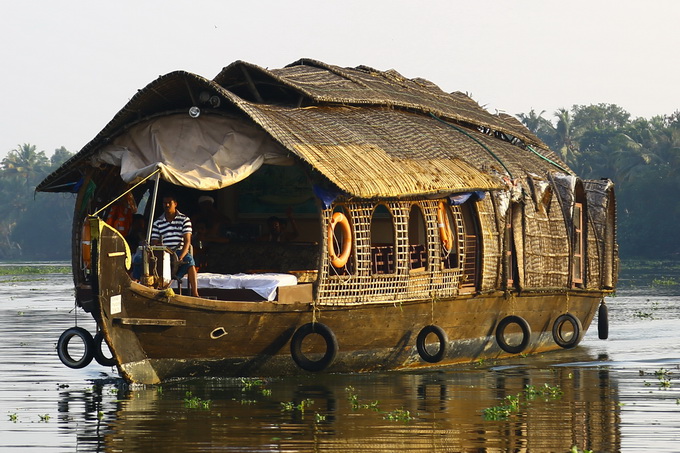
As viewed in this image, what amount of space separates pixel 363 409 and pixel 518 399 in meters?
1.25

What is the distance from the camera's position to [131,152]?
997cm

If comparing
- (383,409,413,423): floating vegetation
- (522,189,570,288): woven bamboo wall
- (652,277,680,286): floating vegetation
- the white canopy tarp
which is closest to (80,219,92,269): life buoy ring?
the white canopy tarp

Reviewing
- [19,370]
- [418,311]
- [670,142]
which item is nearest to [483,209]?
[418,311]

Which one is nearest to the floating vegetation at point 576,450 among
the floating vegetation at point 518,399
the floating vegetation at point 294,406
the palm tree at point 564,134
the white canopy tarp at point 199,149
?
the floating vegetation at point 518,399

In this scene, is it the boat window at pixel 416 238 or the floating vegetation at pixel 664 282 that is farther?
the floating vegetation at pixel 664 282

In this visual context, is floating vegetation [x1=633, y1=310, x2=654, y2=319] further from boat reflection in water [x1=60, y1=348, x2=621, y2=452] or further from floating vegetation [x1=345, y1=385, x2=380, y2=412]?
floating vegetation [x1=345, y1=385, x2=380, y2=412]

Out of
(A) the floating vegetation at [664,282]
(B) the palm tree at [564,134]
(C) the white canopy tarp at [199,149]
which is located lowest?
(A) the floating vegetation at [664,282]

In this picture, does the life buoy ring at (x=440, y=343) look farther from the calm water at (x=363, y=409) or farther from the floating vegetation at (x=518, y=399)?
the floating vegetation at (x=518, y=399)

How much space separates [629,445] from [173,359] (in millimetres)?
3786

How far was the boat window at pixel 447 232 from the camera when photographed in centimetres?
1108

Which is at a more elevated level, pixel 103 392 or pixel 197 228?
pixel 197 228

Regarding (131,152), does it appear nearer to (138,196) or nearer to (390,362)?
(138,196)

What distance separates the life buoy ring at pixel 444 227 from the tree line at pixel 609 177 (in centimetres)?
3020

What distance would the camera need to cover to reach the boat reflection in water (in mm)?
7164
